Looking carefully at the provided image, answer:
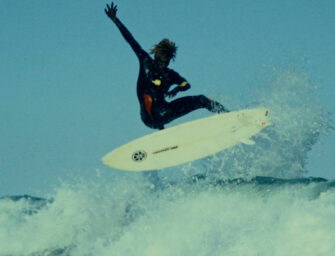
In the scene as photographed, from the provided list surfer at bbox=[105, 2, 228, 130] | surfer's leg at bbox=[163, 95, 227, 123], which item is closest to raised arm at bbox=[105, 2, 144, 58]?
surfer at bbox=[105, 2, 228, 130]

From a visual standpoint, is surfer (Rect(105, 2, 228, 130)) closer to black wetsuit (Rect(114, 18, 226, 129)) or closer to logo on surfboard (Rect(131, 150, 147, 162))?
black wetsuit (Rect(114, 18, 226, 129))

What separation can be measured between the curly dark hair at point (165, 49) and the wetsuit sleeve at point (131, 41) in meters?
0.23

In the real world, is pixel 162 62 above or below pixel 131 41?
below

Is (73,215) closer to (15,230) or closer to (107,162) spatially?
(15,230)

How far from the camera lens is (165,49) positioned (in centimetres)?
684

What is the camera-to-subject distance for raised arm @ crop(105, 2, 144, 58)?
693 cm

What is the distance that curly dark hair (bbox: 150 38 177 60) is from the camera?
6.83 m

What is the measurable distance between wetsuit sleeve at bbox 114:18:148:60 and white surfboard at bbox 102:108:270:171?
131cm

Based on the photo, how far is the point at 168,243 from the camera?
268 inches

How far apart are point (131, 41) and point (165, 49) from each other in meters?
0.59

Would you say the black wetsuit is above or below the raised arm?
below

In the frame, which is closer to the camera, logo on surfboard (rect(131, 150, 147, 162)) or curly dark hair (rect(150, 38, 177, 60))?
curly dark hair (rect(150, 38, 177, 60))

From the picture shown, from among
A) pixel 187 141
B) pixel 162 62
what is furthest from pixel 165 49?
pixel 187 141

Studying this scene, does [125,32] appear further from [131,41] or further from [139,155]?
[139,155]
